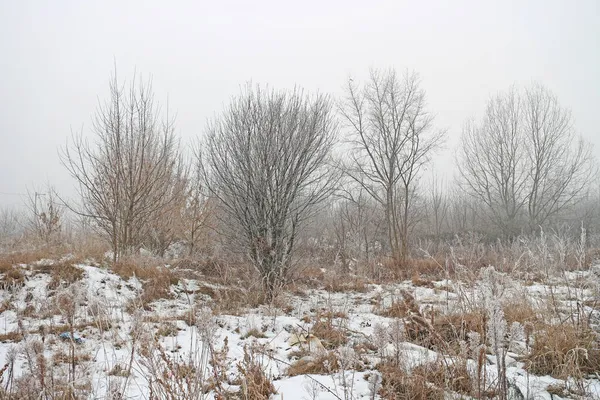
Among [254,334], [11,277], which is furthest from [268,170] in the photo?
[11,277]

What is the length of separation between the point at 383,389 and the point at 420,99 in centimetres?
1243

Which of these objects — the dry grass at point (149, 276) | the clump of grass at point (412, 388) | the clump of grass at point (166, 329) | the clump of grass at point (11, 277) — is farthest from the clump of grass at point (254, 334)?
the clump of grass at point (11, 277)

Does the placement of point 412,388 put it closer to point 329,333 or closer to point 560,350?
point 560,350

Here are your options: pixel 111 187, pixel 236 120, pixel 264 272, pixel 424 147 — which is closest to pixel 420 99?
pixel 424 147

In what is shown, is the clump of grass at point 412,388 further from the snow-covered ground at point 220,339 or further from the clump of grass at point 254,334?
the clump of grass at point 254,334

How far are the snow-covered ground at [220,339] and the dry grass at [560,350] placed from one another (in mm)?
140

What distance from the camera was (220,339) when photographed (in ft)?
14.8

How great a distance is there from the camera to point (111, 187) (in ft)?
27.3

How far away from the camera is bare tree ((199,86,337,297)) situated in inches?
267

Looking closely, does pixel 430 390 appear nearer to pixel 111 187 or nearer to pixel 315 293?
pixel 315 293

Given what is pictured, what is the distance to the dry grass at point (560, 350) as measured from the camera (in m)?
3.06

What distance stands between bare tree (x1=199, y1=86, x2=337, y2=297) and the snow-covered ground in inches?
45.2

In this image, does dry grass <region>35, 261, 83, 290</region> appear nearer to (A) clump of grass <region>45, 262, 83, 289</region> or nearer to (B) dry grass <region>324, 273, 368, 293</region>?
(A) clump of grass <region>45, 262, 83, 289</region>

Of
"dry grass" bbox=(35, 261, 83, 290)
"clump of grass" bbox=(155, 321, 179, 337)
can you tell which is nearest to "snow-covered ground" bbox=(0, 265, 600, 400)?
"clump of grass" bbox=(155, 321, 179, 337)
